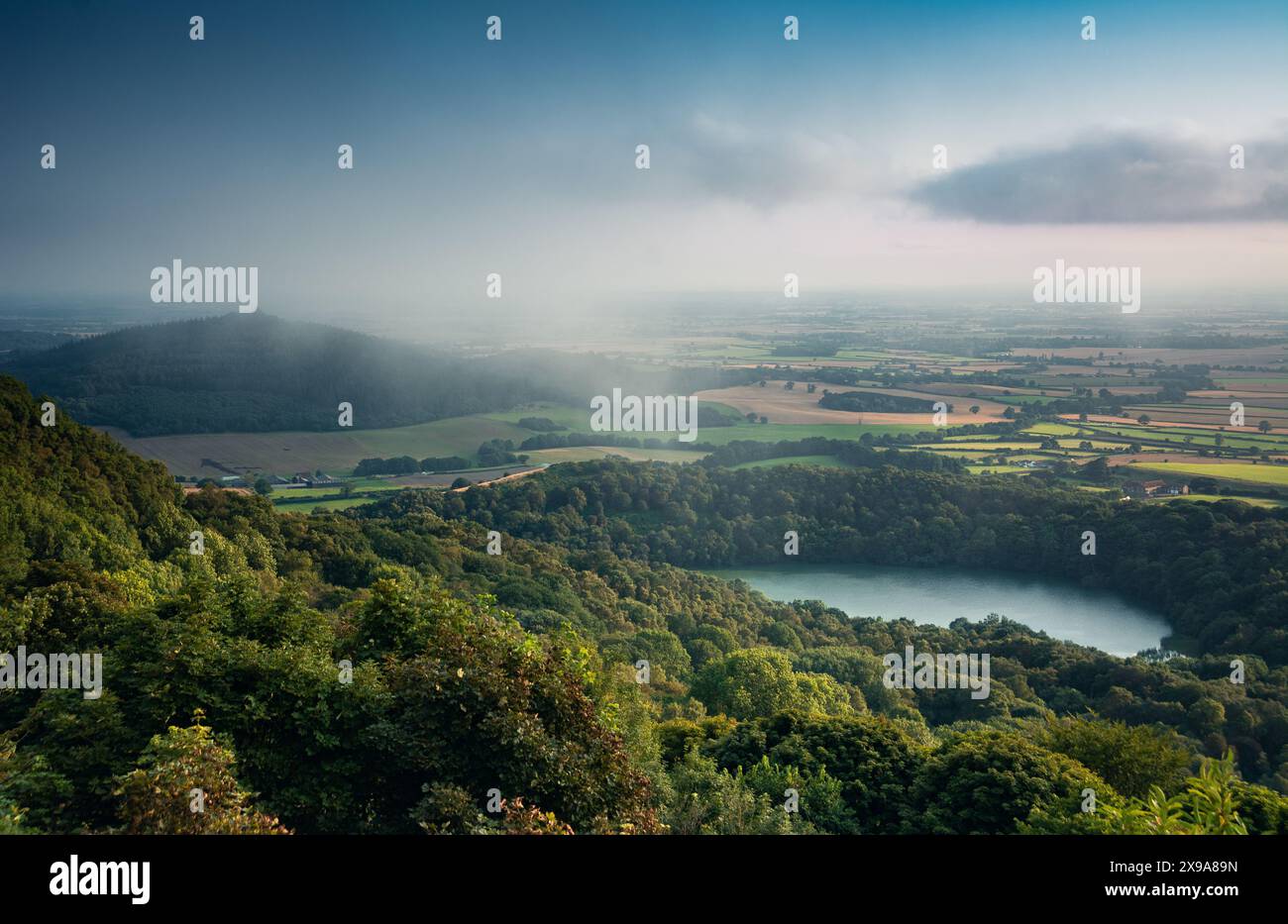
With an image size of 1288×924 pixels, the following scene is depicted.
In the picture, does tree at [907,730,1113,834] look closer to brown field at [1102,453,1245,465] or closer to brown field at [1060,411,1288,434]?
brown field at [1102,453,1245,465]

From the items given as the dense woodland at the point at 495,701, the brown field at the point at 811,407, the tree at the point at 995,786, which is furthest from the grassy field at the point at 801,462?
the tree at the point at 995,786

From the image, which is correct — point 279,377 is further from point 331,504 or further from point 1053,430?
point 1053,430

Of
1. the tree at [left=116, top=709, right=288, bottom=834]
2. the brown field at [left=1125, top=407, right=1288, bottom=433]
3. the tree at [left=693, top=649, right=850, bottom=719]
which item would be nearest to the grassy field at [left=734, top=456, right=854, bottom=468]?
the brown field at [left=1125, top=407, right=1288, bottom=433]

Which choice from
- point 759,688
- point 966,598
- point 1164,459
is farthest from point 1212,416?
point 759,688

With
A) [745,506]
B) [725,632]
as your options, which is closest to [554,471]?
[745,506]

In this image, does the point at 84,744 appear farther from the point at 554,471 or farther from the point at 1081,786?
the point at 554,471
